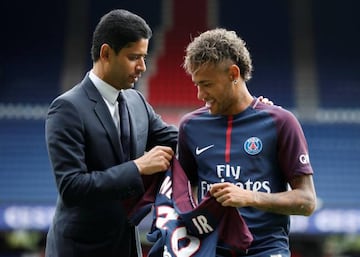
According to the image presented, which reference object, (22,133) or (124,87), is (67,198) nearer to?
(124,87)

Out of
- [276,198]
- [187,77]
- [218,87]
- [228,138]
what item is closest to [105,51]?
[218,87]

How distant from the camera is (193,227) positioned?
3.26 m

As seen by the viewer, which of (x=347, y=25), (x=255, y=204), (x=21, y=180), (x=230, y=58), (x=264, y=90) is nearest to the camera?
(x=255, y=204)

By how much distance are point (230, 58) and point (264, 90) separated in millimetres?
11655

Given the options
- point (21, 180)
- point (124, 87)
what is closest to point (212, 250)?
point (124, 87)

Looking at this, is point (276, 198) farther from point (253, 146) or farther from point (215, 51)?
point (215, 51)

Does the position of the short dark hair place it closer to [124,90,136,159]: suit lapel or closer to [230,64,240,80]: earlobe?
[124,90,136,159]: suit lapel

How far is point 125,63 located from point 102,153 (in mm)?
418

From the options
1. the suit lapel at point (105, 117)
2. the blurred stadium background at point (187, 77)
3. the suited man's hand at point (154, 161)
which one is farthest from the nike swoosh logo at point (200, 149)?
the blurred stadium background at point (187, 77)

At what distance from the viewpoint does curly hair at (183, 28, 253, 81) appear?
3.28 metres

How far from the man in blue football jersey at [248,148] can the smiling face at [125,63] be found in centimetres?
29

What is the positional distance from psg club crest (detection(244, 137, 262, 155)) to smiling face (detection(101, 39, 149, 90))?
2.11 ft

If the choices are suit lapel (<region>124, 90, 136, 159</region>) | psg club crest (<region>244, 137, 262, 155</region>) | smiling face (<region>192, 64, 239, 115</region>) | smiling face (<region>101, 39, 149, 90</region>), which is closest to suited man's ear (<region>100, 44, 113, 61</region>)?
smiling face (<region>101, 39, 149, 90</region>)

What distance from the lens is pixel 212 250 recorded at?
125 inches
